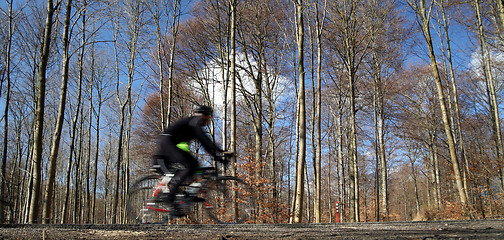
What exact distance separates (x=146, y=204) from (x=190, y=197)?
899 mm

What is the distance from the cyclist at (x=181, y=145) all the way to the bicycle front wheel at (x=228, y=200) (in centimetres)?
82

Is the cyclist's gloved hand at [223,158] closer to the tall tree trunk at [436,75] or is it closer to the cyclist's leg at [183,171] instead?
the cyclist's leg at [183,171]

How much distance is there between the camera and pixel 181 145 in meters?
5.66

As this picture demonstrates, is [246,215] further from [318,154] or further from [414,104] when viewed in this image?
[414,104]

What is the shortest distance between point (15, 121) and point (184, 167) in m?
27.8

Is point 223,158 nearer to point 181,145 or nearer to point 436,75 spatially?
point 181,145

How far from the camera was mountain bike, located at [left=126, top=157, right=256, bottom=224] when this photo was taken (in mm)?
6000

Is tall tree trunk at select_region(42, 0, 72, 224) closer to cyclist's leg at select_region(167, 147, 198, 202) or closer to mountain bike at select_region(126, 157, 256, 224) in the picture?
mountain bike at select_region(126, 157, 256, 224)

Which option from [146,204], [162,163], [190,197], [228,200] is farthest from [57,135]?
[190,197]

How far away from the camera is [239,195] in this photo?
325 inches

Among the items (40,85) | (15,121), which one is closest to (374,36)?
(40,85)

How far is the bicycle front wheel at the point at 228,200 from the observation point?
6.72 meters

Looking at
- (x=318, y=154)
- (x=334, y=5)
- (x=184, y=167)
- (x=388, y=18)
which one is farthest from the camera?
(x=388, y=18)

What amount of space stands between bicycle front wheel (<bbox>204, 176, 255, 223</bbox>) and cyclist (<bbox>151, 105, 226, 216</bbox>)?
0.82 m
